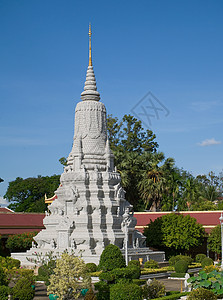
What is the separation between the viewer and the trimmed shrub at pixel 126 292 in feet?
76.0

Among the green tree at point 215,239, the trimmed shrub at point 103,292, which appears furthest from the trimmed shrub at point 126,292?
the green tree at point 215,239

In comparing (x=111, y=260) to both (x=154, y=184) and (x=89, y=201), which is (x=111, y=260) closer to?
(x=89, y=201)

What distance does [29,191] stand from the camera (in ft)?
261

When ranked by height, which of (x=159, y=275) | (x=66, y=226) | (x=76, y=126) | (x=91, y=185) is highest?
(x=76, y=126)

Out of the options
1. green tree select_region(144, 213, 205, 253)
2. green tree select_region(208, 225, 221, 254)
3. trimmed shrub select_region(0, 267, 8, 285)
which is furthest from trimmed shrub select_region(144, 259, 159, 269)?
trimmed shrub select_region(0, 267, 8, 285)

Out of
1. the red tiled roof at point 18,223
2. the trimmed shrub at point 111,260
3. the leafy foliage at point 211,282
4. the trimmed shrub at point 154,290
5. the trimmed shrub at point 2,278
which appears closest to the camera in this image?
the trimmed shrub at point 2,278

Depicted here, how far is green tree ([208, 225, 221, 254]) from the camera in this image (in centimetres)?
4538

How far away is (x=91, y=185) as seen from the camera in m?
40.9

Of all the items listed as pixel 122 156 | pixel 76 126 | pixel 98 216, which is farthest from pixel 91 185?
pixel 122 156

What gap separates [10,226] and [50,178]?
107ft

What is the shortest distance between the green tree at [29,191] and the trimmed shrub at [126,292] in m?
53.9

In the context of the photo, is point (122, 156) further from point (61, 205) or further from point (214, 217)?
point (61, 205)

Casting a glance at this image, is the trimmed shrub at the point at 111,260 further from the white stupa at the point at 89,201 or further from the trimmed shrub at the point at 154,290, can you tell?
the white stupa at the point at 89,201

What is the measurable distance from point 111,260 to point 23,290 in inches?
281
